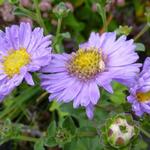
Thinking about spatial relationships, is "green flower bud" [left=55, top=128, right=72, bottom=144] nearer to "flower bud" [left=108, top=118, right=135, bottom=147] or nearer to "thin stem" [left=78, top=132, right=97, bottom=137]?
"thin stem" [left=78, top=132, right=97, bottom=137]

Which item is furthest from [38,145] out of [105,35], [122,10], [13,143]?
[122,10]

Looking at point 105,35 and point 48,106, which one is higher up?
point 105,35

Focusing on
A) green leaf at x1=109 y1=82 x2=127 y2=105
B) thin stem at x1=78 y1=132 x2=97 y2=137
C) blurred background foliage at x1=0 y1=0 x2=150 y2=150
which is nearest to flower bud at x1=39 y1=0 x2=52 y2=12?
blurred background foliage at x1=0 y1=0 x2=150 y2=150

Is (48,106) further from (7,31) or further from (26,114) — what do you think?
(7,31)

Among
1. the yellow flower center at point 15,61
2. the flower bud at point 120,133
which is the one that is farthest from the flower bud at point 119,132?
the yellow flower center at point 15,61

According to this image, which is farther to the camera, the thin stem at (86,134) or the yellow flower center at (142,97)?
the thin stem at (86,134)

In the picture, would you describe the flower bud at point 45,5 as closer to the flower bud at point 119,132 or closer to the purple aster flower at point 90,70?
the purple aster flower at point 90,70

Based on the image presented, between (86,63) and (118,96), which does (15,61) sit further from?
(118,96)
